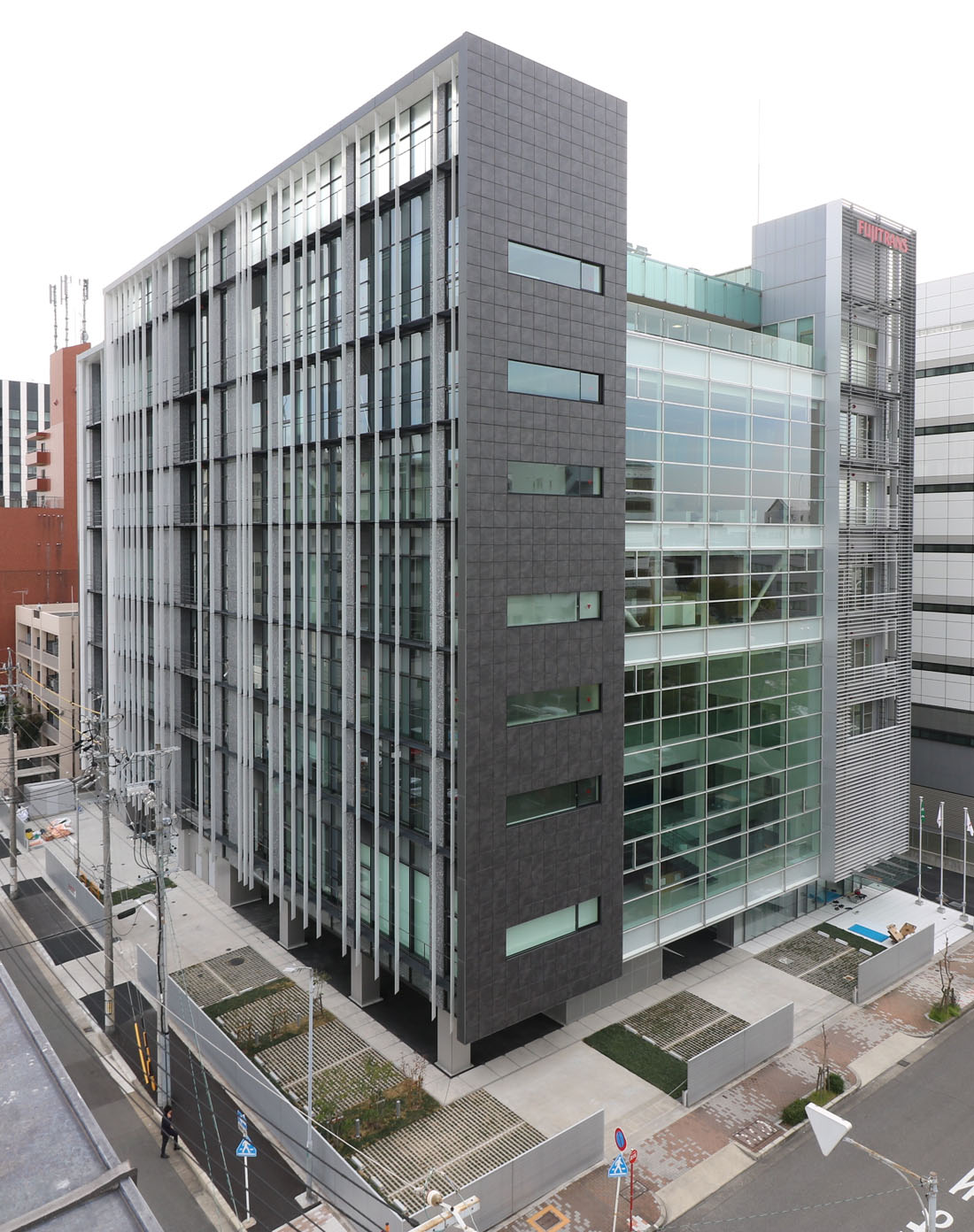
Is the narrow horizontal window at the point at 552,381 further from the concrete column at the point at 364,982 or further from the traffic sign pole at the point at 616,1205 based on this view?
the traffic sign pole at the point at 616,1205

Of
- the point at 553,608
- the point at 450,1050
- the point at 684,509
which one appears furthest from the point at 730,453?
the point at 450,1050

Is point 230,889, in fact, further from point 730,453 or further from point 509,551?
point 730,453

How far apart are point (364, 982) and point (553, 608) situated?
16.2m

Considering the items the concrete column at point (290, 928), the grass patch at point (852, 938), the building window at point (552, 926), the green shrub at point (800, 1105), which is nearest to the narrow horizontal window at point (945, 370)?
the grass patch at point (852, 938)

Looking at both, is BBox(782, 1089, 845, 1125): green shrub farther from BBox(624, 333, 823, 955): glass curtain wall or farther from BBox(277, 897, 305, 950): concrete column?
BBox(277, 897, 305, 950): concrete column

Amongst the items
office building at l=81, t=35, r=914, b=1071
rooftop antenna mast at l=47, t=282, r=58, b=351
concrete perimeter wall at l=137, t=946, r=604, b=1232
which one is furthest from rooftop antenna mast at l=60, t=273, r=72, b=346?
concrete perimeter wall at l=137, t=946, r=604, b=1232

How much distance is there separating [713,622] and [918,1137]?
18.3 meters

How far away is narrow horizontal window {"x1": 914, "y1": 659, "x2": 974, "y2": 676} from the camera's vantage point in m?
50.1

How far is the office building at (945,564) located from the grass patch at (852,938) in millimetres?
13464

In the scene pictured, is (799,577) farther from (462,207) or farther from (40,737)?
(40,737)

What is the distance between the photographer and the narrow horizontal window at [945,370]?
50.5 m

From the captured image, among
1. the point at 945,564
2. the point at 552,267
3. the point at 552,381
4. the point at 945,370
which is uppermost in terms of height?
the point at 945,370

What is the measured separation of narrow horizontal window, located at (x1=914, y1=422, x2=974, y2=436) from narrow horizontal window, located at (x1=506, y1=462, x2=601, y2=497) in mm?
31913

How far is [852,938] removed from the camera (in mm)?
38906
